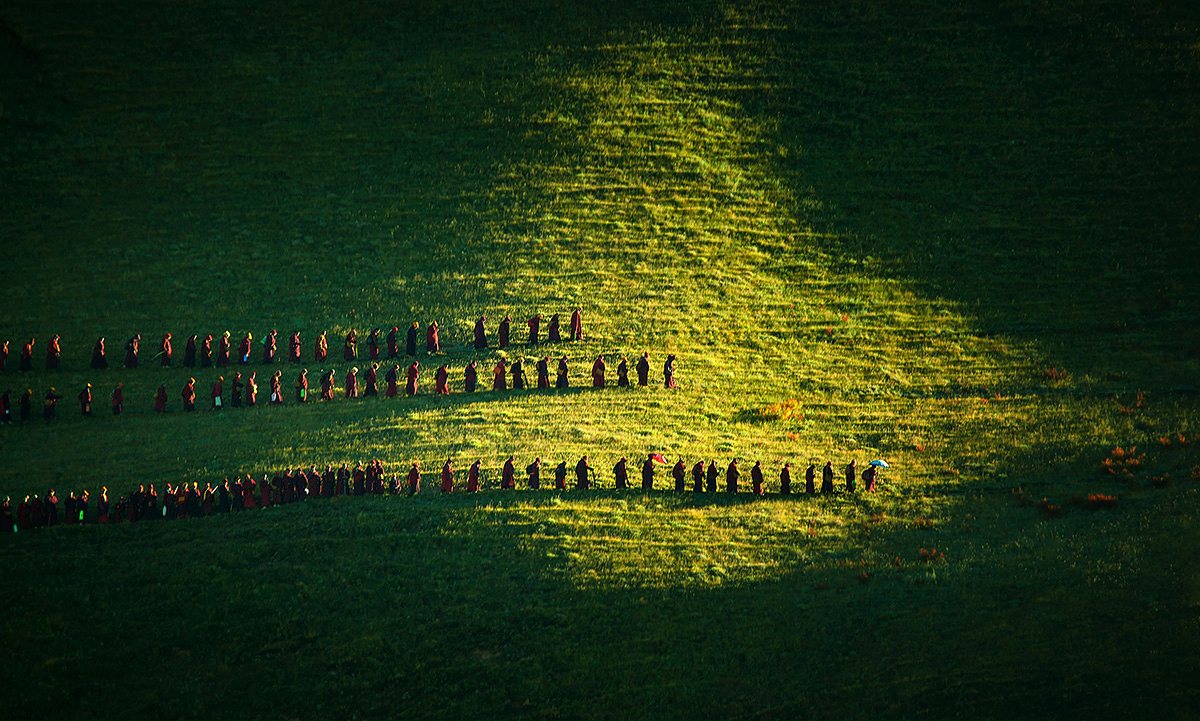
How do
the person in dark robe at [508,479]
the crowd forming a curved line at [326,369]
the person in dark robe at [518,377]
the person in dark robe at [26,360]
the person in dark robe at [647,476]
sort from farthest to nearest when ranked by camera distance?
the person in dark robe at [26,360] < the person in dark robe at [518,377] < the crowd forming a curved line at [326,369] < the person in dark robe at [647,476] < the person in dark robe at [508,479]

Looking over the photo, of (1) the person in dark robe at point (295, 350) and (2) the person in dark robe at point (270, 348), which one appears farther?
(2) the person in dark robe at point (270, 348)

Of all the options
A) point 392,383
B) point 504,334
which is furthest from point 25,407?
point 504,334

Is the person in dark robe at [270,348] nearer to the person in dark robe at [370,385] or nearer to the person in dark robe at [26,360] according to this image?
the person in dark robe at [370,385]

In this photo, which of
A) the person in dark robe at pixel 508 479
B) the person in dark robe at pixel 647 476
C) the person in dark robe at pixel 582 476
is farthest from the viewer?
the person in dark robe at pixel 647 476

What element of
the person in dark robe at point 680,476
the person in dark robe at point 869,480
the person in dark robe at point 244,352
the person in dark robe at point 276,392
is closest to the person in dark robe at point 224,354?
the person in dark robe at point 244,352

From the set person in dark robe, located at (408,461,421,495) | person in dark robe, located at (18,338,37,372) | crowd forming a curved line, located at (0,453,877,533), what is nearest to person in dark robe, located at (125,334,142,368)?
person in dark robe, located at (18,338,37,372)

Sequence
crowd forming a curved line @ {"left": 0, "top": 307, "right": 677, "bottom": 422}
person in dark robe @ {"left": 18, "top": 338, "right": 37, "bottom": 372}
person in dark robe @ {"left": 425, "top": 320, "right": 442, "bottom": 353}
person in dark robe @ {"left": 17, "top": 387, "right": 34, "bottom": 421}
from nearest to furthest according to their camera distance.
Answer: person in dark robe @ {"left": 17, "top": 387, "right": 34, "bottom": 421} < crowd forming a curved line @ {"left": 0, "top": 307, "right": 677, "bottom": 422} < person in dark robe @ {"left": 18, "top": 338, "right": 37, "bottom": 372} < person in dark robe @ {"left": 425, "top": 320, "right": 442, "bottom": 353}

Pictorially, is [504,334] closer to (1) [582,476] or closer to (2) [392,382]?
(2) [392,382]

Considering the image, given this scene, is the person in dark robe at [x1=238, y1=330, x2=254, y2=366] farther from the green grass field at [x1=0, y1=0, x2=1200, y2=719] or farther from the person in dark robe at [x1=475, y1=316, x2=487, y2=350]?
the person in dark robe at [x1=475, y1=316, x2=487, y2=350]
